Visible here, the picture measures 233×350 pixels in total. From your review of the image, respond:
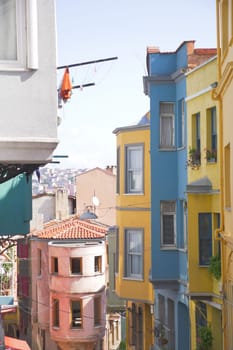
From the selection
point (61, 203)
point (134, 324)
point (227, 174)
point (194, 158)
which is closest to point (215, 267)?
point (227, 174)

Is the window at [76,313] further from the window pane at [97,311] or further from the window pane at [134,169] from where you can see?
the window pane at [134,169]

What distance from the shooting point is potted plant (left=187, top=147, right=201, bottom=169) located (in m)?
18.2

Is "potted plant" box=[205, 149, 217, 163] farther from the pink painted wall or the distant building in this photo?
the distant building

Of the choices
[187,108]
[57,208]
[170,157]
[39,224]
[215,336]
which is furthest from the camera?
[57,208]

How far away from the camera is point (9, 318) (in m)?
50.2

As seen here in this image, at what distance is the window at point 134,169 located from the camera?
22938 mm

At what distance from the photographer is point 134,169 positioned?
23.1 m

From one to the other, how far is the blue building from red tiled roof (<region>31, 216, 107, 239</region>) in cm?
1958

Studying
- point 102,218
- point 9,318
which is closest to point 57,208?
point 102,218

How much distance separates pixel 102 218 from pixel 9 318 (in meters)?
9.29

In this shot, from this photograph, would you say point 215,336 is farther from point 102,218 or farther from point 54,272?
point 102,218

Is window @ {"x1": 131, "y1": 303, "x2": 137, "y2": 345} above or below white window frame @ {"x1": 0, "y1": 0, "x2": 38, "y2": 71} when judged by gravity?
below

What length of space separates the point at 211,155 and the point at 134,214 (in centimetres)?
609

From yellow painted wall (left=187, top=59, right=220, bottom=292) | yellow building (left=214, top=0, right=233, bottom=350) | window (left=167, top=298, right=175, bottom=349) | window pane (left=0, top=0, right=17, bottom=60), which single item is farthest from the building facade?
window (left=167, top=298, right=175, bottom=349)
